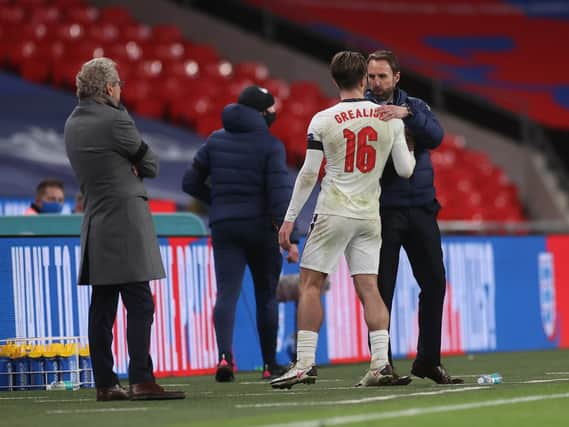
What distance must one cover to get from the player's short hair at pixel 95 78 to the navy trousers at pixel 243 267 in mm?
2250

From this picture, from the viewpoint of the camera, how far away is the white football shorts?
26.4 feet

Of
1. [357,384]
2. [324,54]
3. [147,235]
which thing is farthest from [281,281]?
[324,54]

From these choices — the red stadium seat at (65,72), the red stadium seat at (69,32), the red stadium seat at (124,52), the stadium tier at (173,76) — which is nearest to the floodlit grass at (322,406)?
the stadium tier at (173,76)

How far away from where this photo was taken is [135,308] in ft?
25.6

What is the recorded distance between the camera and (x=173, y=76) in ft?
66.1

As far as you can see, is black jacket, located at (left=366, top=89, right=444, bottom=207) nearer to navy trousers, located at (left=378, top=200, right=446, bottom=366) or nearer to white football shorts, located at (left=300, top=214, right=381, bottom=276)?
navy trousers, located at (left=378, top=200, right=446, bottom=366)

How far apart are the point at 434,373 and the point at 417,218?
94 centimetres

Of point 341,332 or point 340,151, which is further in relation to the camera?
point 341,332

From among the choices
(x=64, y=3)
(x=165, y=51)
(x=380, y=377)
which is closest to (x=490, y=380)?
(x=380, y=377)

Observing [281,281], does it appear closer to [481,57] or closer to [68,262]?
[68,262]

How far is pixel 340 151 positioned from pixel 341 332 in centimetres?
536

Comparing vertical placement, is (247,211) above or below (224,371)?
above

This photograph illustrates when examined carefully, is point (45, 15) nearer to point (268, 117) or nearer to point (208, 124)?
point (208, 124)

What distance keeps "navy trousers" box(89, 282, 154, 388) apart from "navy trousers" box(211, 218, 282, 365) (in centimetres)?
198
